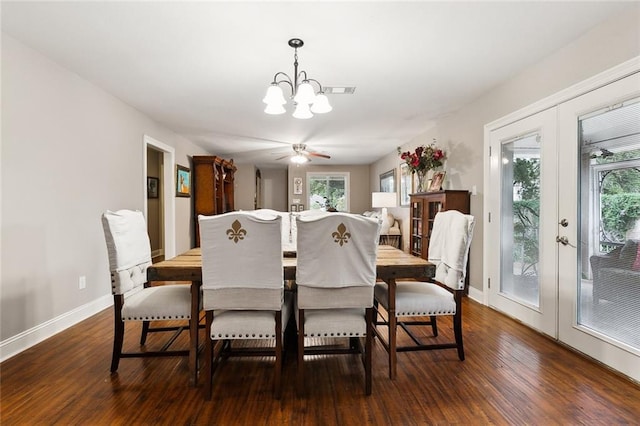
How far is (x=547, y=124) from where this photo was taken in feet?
9.09

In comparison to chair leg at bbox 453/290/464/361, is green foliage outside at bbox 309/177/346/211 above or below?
above

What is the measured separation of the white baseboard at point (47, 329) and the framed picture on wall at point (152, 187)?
3.36m

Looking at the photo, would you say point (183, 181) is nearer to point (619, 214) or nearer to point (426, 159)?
point (426, 159)

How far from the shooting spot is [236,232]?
183 centimetres

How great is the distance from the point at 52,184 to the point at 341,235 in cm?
261

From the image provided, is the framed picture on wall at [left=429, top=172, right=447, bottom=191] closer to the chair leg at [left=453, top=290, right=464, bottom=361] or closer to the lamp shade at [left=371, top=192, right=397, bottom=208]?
the lamp shade at [left=371, top=192, right=397, bottom=208]

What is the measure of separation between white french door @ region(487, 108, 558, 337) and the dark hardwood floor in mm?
494

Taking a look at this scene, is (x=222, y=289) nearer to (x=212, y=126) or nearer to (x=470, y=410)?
(x=470, y=410)

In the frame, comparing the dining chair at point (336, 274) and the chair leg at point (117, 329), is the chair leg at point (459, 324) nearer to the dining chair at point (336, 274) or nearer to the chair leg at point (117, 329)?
the dining chair at point (336, 274)

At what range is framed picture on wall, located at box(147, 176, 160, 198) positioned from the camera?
650 cm

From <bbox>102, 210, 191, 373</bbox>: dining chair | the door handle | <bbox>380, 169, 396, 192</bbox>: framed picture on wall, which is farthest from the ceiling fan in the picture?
the door handle

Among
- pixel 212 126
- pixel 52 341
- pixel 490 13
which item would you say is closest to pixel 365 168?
pixel 212 126

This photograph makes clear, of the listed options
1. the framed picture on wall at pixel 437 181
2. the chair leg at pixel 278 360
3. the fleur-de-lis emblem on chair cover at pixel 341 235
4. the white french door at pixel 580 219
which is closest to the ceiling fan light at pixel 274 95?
the fleur-de-lis emblem on chair cover at pixel 341 235

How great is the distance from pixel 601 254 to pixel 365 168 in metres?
7.47
